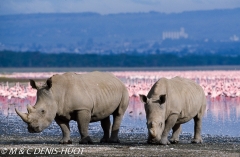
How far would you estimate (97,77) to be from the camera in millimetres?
15227

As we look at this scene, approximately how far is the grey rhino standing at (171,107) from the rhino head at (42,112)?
56.2 inches

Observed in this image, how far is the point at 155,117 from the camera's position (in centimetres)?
1390

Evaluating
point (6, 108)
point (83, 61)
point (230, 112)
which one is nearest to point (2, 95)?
point (6, 108)

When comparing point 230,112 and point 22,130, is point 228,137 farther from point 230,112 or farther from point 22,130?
point 230,112

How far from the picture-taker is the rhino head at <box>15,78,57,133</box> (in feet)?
45.6

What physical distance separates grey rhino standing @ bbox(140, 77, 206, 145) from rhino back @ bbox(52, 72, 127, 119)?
0.78m

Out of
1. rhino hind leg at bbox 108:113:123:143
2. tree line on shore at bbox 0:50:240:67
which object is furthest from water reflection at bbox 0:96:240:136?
tree line on shore at bbox 0:50:240:67

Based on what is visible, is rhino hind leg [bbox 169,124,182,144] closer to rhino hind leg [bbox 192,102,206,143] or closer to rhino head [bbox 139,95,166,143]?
rhino hind leg [bbox 192,102,206,143]

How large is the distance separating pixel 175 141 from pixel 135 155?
253 cm

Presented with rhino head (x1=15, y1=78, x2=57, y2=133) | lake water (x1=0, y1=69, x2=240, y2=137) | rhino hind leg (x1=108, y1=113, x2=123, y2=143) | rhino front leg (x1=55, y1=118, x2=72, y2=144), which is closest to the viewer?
rhino head (x1=15, y1=78, x2=57, y2=133)

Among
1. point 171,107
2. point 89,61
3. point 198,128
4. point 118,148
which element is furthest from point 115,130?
point 89,61

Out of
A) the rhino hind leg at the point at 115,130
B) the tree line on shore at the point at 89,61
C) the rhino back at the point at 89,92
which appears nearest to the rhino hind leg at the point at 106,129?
the rhino hind leg at the point at 115,130

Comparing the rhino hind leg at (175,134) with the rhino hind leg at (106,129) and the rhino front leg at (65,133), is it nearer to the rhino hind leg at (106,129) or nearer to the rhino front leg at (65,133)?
the rhino hind leg at (106,129)

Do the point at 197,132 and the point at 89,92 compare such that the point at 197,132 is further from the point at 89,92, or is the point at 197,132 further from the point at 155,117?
the point at 89,92
